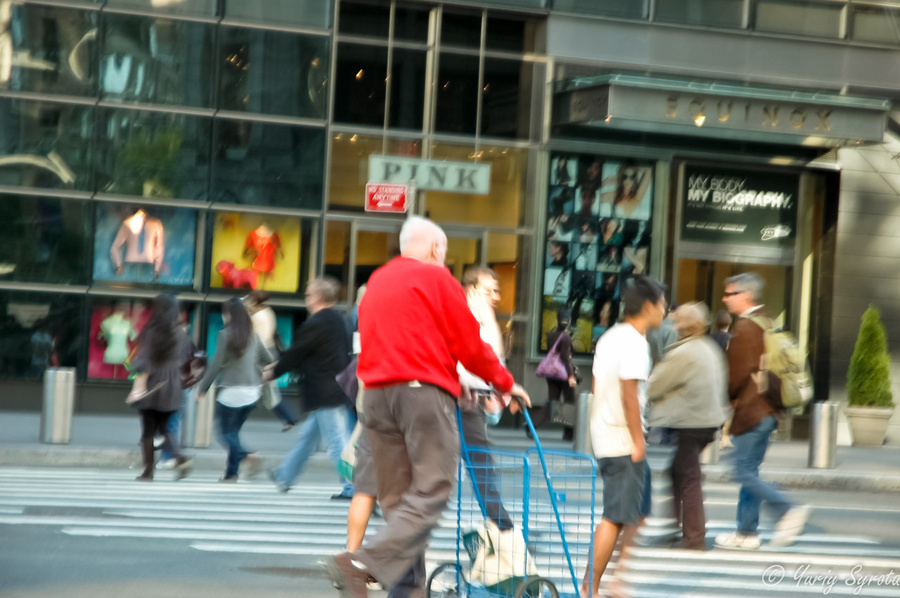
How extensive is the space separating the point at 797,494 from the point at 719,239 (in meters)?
7.48

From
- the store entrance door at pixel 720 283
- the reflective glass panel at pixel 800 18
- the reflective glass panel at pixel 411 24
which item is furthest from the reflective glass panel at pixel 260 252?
the reflective glass panel at pixel 800 18

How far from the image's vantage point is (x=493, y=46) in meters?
20.0

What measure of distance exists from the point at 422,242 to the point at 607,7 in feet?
48.3

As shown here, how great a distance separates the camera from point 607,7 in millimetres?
20141

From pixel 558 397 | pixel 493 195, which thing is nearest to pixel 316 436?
pixel 558 397

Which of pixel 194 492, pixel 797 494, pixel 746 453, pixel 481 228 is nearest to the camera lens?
pixel 746 453

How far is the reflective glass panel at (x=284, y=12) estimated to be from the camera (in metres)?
19.0

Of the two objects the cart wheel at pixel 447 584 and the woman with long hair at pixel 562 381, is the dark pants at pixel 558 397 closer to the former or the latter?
the woman with long hair at pixel 562 381

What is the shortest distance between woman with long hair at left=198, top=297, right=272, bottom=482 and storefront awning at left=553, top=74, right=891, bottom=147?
7.60 m

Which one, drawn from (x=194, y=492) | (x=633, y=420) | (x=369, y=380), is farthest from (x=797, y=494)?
(x=369, y=380)

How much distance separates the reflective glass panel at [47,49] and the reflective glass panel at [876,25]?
39.5 ft

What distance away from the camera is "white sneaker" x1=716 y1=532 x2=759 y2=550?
962 cm

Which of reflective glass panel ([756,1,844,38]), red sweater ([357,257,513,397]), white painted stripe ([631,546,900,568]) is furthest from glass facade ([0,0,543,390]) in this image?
red sweater ([357,257,513,397])

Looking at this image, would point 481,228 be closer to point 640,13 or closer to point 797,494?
point 640,13
